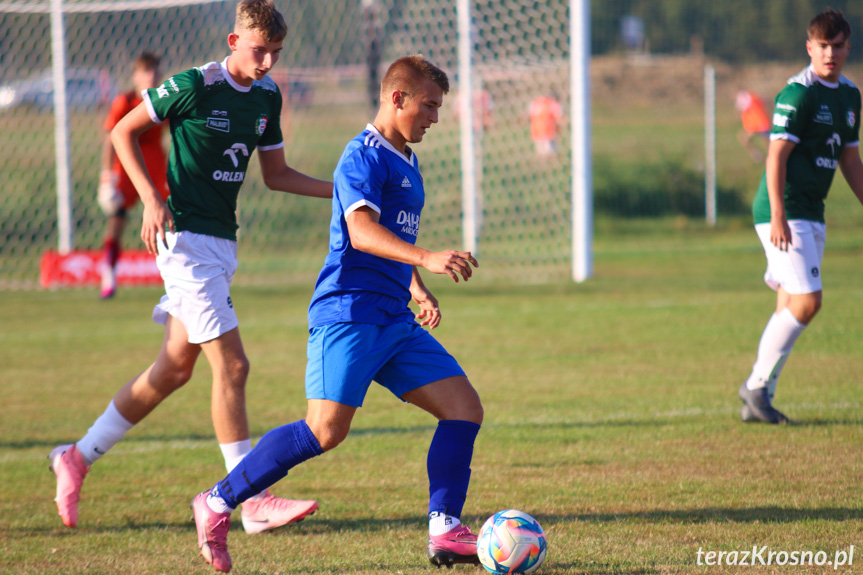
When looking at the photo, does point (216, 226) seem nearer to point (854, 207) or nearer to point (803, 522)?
point (803, 522)

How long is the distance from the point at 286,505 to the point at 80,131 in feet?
49.3

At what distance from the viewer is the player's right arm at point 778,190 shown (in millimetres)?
5121

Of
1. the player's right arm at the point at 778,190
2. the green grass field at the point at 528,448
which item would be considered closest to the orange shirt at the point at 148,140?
the green grass field at the point at 528,448

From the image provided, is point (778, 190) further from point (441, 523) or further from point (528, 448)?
point (441, 523)

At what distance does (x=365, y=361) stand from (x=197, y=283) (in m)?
1.04

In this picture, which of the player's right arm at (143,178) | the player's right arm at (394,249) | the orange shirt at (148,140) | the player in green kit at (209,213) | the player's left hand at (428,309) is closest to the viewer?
the player's right arm at (394,249)

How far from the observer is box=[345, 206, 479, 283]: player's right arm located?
2.92 m

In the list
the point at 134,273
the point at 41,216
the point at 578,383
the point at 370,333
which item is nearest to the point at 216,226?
the point at 370,333

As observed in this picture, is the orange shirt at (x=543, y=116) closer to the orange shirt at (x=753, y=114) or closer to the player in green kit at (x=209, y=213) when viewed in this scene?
the orange shirt at (x=753, y=114)

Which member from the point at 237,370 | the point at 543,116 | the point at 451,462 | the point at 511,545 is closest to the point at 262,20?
the point at 237,370

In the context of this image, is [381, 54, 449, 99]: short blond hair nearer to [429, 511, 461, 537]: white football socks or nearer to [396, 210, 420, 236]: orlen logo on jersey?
[396, 210, 420, 236]: orlen logo on jersey

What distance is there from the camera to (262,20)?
384 cm

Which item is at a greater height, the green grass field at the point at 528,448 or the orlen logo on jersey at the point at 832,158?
the orlen logo on jersey at the point at 832,158

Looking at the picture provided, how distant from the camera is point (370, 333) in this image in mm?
3344
